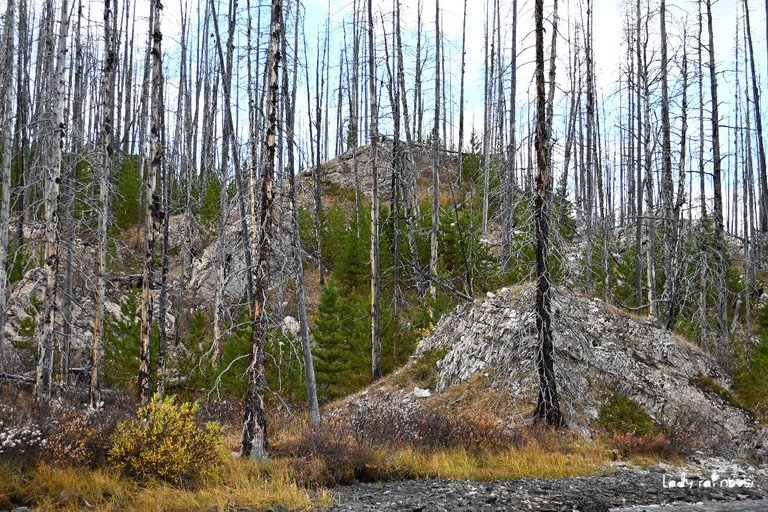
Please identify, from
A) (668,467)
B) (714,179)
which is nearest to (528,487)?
(668,467)

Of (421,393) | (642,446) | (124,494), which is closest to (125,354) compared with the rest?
(421,393)

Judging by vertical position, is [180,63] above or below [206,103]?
above

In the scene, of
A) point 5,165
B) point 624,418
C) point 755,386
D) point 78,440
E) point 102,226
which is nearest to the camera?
point 78,440

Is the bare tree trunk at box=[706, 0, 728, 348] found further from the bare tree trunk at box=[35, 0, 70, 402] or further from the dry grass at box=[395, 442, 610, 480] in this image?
the bare tree trunk at box=[35, 0, 70, 402]

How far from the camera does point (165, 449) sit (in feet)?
24.3

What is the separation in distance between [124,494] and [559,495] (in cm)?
596

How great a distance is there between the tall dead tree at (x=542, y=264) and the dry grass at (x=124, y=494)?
555 cm

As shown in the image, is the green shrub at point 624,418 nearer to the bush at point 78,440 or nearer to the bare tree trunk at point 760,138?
the bush at point 78,440

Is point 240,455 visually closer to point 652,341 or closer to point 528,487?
point 528,487

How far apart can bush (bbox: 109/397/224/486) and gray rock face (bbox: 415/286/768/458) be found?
6.25 meters

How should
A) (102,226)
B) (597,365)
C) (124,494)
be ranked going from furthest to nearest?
(102,226) → (597,365) → (124,494)

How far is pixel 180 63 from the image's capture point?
3469 cm

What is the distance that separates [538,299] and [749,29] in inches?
1054

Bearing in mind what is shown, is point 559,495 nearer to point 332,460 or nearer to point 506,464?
point 506,464
